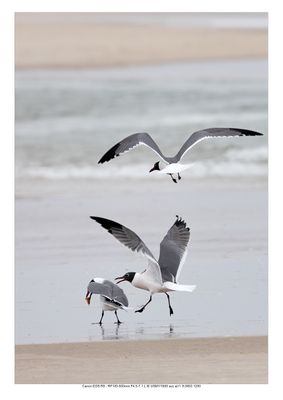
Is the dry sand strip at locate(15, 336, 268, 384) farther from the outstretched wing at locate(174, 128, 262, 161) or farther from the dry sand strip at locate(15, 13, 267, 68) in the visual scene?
the dry sand strip at locate(15, 13, 267, 68)

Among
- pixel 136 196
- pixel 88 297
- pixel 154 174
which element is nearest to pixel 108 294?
pixel 88 297

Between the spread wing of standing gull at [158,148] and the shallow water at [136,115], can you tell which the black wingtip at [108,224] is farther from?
the shallow water at [136,115]

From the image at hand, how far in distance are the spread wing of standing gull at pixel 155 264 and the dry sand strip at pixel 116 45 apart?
4858mm

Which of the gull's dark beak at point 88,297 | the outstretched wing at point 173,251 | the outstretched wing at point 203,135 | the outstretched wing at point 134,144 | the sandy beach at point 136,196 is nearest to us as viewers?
the sandy beach at point 136,196

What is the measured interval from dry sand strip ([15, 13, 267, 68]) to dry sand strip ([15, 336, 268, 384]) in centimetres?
553

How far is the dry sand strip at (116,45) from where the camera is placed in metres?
11.7

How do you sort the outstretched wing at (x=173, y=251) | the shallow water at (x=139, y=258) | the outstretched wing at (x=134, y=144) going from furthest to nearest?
the outstretched wing at (x=134, y=144) → the outstretched wing at (x=173, y=251) → the shallow water at (x=139, y=258)

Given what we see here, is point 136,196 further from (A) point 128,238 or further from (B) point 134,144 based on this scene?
(A) point 128,238

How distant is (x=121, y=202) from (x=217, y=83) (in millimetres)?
3554

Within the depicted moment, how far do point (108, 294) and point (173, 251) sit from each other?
1.71ft

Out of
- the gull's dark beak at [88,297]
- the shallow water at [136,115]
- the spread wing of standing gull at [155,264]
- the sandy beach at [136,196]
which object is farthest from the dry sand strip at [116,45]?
the gull's dark beak at [88,297]

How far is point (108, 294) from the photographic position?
21.9 feet
